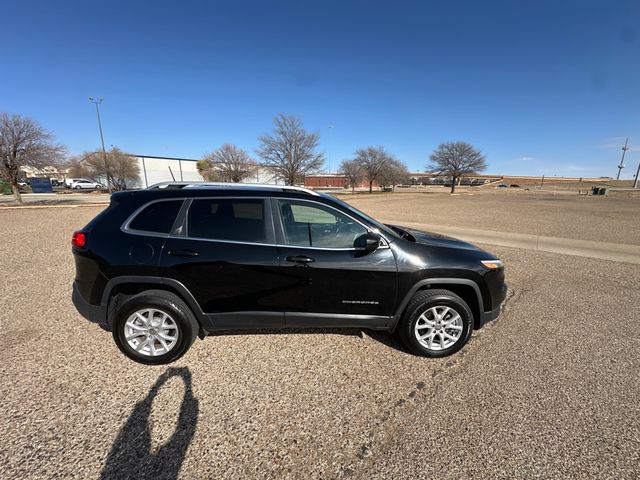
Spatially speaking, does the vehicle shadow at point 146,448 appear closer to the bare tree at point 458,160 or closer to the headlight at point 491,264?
the headlight at point 491,264

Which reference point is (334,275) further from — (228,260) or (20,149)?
(20,149)

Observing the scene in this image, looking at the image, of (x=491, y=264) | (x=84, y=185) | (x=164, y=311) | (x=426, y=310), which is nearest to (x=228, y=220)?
(x=164, y=311)

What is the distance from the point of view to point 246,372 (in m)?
2.69

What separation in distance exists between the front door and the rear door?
0.15 meters

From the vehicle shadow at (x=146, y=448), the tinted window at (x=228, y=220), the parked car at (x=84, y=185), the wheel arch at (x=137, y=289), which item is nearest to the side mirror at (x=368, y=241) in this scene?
the tinted window at (x=228, y=220)

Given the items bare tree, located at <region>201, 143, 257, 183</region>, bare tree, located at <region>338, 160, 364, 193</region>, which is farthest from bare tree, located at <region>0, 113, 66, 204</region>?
bare tree, located at <region>338, 160, 364, 193</region>

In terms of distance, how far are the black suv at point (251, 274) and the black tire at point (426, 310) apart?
0.03 ft

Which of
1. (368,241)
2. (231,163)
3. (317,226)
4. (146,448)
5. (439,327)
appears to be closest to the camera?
(146,448)

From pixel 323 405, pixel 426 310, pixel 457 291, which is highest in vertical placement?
pixel 457 291

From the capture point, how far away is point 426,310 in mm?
2904

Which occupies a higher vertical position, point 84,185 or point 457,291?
point 84,185

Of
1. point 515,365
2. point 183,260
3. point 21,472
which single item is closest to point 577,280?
point 515,365

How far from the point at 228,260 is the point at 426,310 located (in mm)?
2066

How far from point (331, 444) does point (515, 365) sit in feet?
6.86
